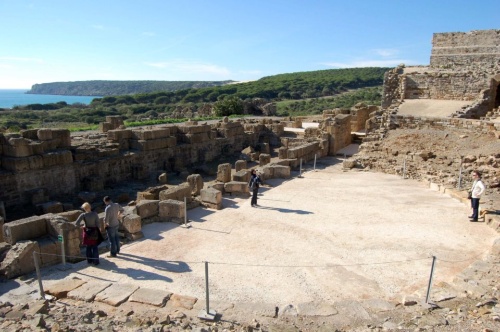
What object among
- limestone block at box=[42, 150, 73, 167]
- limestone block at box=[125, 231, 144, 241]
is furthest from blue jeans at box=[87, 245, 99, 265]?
limestone block at box=[42, 150, 73, 167]

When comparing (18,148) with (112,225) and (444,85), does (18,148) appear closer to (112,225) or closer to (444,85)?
(112,225)

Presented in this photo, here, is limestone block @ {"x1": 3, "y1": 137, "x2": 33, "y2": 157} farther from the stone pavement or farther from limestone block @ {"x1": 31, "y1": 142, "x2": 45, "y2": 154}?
the stone pavement

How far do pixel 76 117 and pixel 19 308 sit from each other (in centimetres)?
4355

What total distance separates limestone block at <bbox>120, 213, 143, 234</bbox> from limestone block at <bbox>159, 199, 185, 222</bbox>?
1104 mm

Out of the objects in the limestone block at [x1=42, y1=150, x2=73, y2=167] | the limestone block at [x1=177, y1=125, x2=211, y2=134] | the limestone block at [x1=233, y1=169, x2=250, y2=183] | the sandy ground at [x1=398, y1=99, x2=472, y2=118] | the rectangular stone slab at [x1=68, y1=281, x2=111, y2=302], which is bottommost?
the rectangular stone slab at [x1=68, y1=281, x2=111, y2=302]

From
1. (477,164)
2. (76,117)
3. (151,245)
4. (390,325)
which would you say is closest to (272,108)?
(76,117)

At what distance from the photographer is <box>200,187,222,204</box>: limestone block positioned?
11.4 metres

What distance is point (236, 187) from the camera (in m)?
12.9

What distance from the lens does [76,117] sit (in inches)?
1785

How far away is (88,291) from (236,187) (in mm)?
6801

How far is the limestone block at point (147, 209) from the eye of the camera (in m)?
10.1

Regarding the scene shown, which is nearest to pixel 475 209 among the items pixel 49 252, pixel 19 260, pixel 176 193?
pixel 176 193

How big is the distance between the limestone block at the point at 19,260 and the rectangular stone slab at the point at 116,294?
2.12 meters

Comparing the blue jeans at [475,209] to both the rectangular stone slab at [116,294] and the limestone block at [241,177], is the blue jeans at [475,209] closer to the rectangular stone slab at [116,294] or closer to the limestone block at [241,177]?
the limestone block at [241,177]
